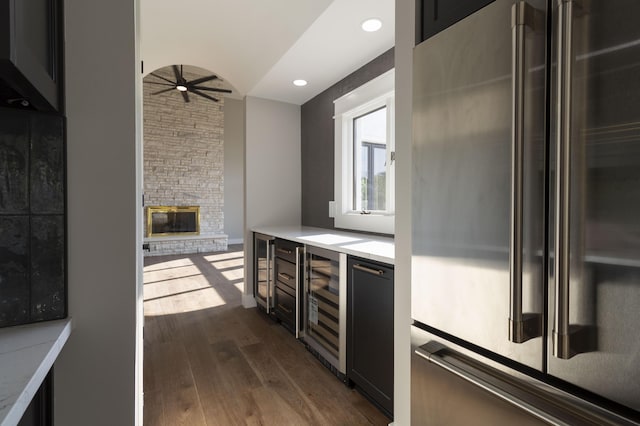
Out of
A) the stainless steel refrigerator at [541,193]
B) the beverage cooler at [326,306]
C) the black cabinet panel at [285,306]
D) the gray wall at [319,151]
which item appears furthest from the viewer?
the gray wall at [319,151]

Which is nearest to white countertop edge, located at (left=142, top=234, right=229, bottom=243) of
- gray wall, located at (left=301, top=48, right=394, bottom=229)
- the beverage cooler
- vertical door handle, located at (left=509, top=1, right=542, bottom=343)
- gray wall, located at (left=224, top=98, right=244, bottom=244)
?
gray wall, located at (left=224, top=98, right=244, bottom=244)

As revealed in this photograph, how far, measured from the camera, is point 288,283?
2.62 m

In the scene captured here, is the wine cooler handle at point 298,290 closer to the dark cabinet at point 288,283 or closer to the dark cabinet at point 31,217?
the dark cabinet at point 288,283

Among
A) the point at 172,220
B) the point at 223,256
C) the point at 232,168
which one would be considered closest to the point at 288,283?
the point at 223,256

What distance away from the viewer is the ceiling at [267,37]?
78.2 inches

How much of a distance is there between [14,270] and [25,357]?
0.29 meters

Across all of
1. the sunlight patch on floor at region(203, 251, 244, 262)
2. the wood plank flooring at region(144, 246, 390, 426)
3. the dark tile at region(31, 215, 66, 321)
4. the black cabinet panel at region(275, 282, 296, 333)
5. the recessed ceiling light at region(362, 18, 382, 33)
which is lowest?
the wood plank flooring at region(144, 246, 390, 426)

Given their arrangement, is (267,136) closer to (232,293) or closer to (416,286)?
(232,293)

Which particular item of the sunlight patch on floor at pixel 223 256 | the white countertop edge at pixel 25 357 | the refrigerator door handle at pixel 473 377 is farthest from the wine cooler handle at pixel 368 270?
the sunlight patch on floor at pixel 223 256

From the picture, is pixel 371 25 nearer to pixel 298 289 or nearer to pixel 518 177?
pixel 518 177

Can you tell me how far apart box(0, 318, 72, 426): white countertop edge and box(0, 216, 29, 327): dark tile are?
0.12 feet

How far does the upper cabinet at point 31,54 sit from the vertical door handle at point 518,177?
105 cm

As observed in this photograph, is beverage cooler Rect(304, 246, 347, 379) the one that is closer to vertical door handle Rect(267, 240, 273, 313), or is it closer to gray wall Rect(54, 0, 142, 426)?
vertical door handle Rect(267, 240, 273, 313)

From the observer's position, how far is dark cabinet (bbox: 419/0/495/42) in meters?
0.97
